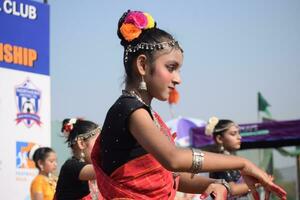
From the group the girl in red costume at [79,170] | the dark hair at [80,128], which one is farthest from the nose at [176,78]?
the dark hair at [80,128]

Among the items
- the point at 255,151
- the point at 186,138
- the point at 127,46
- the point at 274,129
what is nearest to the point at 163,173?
the point at 127,46

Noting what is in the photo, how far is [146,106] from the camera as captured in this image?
2.78 metres

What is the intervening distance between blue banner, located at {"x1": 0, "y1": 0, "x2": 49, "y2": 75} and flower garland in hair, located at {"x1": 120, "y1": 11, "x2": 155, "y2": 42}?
4982 millimetres

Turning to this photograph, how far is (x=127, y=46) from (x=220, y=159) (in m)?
0.78

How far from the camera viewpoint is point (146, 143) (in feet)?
8.71

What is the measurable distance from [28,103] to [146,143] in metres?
5.64

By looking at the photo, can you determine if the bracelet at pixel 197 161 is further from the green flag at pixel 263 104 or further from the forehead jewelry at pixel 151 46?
the green flag at pixel 263 104

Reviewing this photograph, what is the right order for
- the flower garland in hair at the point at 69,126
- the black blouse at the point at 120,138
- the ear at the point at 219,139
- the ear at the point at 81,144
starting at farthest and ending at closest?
the ear at the point at 219,139, the flower garland in hair at the point at 69,126, the ear at the point at 81,144, the black blouse at the point at 120,138

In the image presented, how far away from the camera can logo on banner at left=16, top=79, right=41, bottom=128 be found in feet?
26.1

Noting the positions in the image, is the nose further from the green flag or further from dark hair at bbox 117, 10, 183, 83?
the green flag

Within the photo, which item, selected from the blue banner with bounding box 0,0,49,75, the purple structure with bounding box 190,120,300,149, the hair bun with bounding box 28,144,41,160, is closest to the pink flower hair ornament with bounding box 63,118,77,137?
the hair bun with bounding box 28,144,41,160

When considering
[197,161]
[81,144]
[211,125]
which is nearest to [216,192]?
[197,161]

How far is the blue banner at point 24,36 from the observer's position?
311 inches

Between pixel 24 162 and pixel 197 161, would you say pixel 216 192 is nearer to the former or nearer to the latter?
pixel 197 161
